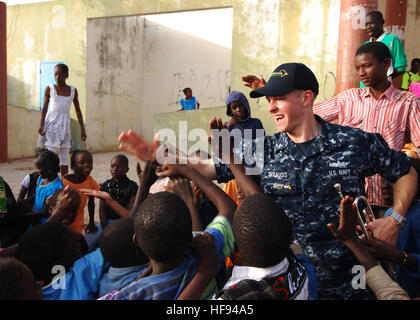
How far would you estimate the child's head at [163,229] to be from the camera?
5.28 ft

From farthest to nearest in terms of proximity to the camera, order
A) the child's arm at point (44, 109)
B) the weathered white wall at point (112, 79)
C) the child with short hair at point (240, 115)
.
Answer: the weathered white wall at point (112, 79)
the child's arm at point (44, 109)
the child with short hair at point (240, 115)

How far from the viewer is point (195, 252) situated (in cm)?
174

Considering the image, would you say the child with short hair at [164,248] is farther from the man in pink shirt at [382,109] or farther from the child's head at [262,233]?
the man in pink shirt at [382,109]

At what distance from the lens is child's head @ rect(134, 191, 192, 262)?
1.61 m

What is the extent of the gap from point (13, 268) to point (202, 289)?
70 centimetres

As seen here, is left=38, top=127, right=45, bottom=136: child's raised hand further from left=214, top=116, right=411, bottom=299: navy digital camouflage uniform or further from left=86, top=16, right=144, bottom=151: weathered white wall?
left=86, top=16, right=144, bottom=151: weathered white wall

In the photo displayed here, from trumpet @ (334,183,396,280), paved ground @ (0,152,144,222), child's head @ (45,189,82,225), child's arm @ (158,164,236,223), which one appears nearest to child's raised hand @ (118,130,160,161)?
child's arm @ (158,164,236,223)

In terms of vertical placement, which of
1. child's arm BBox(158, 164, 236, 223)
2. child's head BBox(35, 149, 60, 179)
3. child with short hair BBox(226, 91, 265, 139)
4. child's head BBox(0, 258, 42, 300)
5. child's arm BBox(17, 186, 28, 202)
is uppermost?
child with short hair BBox(226, 91, 265, 139)

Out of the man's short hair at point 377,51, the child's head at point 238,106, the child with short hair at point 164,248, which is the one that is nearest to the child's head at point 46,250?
the child with short hair at point 164,248

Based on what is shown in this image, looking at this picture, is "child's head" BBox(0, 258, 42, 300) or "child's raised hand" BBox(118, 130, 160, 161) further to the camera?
"child's raised hand" BBox(118, 130, 160, 161)

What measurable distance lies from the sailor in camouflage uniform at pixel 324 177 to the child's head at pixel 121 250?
70 cm

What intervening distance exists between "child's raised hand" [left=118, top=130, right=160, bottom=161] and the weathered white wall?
10844 millimetres

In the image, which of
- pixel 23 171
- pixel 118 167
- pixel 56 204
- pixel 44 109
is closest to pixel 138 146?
pixel 56 204
